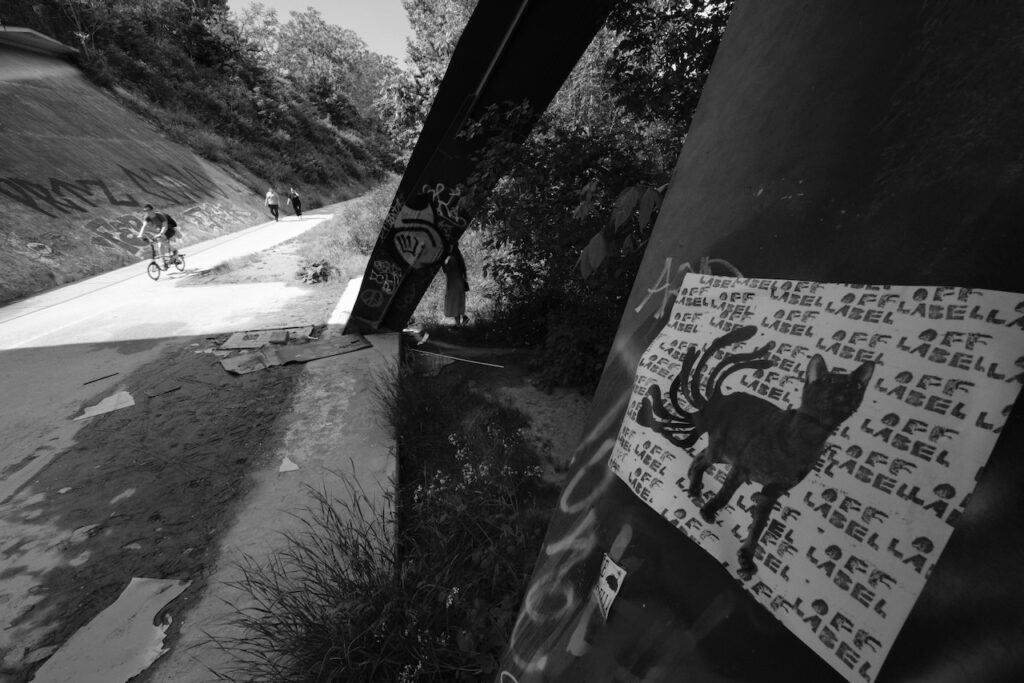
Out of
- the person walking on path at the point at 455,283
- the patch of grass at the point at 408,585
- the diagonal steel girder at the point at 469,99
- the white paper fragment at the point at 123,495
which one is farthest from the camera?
the person walking on path at the point at 455,283

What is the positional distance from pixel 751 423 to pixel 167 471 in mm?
5253

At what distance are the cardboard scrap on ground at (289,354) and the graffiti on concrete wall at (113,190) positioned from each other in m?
12.1

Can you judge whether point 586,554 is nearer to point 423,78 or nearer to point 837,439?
point 837,439

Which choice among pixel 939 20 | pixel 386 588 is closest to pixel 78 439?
pixel 386 588

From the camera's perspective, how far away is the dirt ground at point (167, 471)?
123 inches

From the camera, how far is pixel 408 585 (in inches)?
98.8

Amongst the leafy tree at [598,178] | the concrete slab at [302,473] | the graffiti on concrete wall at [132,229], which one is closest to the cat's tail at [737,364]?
the leafy tree at [598,178]

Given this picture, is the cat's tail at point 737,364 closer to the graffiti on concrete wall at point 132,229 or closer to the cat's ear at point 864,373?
the cat's ear at point 864,373

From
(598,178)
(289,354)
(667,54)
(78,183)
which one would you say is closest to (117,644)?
(289,354)

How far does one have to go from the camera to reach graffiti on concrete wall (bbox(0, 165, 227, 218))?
12.9 meters

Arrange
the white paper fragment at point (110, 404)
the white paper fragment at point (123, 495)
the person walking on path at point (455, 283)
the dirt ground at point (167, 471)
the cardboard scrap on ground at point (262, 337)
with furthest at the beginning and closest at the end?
the cardboard scrap on ground at point (262, 337), the person walking on path at point (455, 283), the white paper fragment at point (110, 404), the white paper fragment at point (123, 495), the dirt ground at point (167, 471)

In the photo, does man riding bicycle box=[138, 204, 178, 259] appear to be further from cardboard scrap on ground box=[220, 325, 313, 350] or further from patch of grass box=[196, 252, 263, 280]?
cardboard scrap on ground box=[220, 325, 313, 350]

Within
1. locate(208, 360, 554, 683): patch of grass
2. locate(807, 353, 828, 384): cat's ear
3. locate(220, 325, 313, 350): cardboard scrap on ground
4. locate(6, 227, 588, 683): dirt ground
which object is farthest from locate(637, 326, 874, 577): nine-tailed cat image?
locate(220, 325, 313, 350): cardboard scrap on ground

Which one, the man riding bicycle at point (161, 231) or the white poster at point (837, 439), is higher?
the white poster at point (837, 439)
